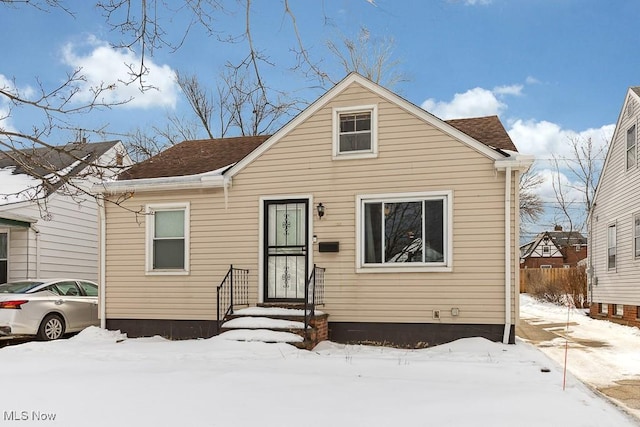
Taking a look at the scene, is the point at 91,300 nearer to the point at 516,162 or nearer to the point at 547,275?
the point at 516,162

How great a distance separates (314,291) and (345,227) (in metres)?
1.29

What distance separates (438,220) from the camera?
8750 mm

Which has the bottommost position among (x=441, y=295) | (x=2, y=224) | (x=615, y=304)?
(x=615, y=304)

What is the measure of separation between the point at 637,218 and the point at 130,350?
11982 millimetres

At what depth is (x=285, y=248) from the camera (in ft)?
30.9

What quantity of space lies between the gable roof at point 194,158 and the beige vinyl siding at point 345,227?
100 cm

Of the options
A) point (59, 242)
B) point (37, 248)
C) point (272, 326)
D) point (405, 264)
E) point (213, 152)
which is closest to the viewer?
point (272, 326)

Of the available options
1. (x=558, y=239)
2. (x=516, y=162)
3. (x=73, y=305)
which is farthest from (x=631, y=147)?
(x=558, y=239)

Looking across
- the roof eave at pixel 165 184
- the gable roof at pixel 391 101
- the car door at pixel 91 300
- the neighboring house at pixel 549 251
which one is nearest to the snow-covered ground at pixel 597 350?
the gable roof at pixel 391 101

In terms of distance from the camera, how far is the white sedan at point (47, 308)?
9133 millimetres

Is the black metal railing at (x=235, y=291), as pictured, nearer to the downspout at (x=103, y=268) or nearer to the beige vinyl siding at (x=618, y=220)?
the downspout at (x=103, y=268)

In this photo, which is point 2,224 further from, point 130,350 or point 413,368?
point 413,368

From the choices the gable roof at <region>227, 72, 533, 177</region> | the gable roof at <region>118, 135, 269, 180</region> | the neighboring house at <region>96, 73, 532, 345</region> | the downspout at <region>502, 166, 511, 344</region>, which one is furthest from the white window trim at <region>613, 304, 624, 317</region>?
the gable roof at <region>118, 135, 269, 180</region>

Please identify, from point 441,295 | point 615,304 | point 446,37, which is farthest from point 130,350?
point 615,304
